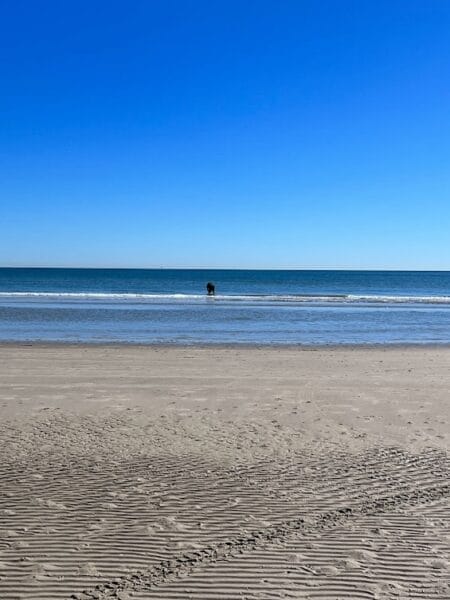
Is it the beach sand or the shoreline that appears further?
the shoreline

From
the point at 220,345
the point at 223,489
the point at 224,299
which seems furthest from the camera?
the point at 224,299

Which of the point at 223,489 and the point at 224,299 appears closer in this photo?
the point at 223,489

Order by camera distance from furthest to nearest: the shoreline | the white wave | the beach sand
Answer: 1. the white wave
2. the shoreline
3. the beach sand

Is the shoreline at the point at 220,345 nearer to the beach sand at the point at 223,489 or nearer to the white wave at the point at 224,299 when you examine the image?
the beach sand at the point at 223,489

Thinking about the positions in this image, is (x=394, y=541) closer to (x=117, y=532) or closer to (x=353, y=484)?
(x=353, y=484)

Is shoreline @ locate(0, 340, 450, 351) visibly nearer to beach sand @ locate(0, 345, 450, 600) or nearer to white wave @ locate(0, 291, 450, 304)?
beach sand @ locate(0, 345, 450, 600)

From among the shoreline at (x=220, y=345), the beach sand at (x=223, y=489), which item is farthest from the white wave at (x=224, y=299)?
the beach sand at (x=223, y=489)

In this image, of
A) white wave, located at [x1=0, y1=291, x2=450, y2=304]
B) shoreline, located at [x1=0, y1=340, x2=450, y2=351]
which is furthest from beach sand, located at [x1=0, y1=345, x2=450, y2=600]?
white wave, located at [x1=0, y1=291, x2=450, y2=304]

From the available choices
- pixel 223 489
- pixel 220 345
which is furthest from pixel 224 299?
pixel 223 489

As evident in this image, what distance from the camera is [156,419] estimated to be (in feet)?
30.3

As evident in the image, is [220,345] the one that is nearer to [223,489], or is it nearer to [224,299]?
[223,489]

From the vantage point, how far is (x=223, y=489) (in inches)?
238

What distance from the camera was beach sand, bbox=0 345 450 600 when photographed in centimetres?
425

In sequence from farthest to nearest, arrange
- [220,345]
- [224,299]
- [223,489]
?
[224,299] < [220,345] < [223,489]
